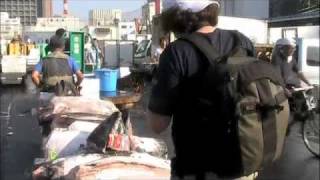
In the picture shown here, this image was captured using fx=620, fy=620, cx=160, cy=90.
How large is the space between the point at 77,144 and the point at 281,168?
2.86 metres

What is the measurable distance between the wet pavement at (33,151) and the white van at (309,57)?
4532 millimetres

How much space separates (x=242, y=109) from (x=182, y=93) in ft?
0.91

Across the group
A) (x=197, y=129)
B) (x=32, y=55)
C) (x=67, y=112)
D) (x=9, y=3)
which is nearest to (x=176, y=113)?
(x=197, y=129)

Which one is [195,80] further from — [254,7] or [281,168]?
[254,7]

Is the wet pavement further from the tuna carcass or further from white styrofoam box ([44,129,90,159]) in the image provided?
white styrofoam box ([44,129,90,159])

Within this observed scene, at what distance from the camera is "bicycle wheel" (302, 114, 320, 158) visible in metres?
8.30

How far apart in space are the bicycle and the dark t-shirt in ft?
19.0

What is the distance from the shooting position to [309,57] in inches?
626

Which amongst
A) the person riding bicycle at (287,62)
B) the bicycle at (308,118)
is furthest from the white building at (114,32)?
the bicycle at (308,118)

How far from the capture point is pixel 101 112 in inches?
251

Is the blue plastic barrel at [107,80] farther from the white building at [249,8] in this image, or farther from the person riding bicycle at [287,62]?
the white building at [249,8]

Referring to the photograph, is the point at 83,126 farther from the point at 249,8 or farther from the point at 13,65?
the point at 249,8


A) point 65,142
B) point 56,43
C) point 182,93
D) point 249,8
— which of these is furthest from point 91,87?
point 249,8

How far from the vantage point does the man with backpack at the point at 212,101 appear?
250 cm
